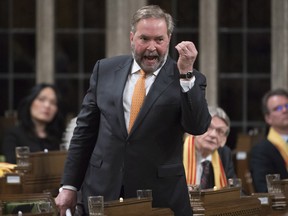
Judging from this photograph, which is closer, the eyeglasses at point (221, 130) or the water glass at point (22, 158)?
the water glass at point (22, 158)

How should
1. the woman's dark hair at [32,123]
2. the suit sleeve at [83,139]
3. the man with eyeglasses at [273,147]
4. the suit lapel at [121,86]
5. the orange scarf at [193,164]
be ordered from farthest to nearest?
1. the woman's dark hair at [32,123]
2. the man with eyeglasses at [273,147]
3. the orange scarf at [193,164]
4. the suit sleeve at [83,139]
5. the suit lapel at [121,86]

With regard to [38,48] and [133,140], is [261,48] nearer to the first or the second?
[38,48]

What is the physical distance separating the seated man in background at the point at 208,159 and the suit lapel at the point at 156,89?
2270 millimetres

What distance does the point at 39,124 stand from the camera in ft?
35.4

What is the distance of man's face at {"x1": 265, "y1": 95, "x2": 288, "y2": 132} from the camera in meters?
9.75

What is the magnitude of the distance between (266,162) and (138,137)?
3.48m

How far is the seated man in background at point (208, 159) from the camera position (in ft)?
27.6

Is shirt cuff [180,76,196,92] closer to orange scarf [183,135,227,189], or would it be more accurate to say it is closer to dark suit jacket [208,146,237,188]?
orange scarf [183,135,227,189]

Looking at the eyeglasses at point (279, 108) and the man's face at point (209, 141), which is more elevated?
the eyeglasses at point (279, 108)

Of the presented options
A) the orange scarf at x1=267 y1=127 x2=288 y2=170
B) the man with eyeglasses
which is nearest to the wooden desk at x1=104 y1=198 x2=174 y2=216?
the man with eyeglasses

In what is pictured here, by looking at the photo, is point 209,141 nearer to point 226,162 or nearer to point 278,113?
point 226,162

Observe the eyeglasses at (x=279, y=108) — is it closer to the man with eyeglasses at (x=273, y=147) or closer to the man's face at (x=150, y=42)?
the man with eyeglasses at (x=273, y=147)

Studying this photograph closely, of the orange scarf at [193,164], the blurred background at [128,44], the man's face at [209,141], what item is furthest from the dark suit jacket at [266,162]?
the blurred background at [128,44]

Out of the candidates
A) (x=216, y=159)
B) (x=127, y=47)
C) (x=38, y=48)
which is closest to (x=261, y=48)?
(x=127, y=47)
